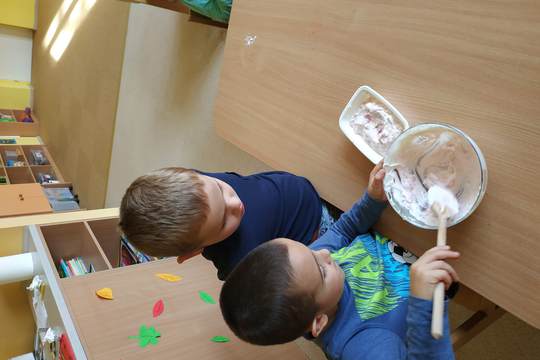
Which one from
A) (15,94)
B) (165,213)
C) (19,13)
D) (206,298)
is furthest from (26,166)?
(165,213)

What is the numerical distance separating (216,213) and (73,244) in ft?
3.00

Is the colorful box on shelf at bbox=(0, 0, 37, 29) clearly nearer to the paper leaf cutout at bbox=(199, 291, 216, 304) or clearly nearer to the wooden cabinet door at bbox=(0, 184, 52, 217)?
the wooden cabinet door at bbox=(0, 184, 52, 217)

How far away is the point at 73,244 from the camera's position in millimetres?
1535

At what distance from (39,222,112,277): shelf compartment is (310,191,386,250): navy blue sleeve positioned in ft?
2.92

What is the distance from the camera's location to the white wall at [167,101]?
198cm

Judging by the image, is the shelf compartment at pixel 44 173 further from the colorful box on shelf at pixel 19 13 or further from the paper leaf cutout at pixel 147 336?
the paper leaf cutout at pixel 147 336

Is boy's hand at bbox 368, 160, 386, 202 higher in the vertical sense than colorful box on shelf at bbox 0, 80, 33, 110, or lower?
higher

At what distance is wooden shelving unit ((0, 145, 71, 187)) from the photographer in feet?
11.9

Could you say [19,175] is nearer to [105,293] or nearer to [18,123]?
[18,123]

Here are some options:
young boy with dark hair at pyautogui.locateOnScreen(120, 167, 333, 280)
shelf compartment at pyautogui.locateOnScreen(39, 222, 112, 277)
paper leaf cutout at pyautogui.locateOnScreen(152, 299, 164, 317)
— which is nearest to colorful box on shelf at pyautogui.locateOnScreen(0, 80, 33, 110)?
shelf compartment at pyautogui.locateOnScreen(39, 222, 112, 277)

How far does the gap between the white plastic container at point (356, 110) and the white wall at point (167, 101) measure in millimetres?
811

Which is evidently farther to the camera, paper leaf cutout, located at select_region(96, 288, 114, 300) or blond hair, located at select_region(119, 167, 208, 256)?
paper leaf cutout, located at select_region(96, 288, 114, 300)

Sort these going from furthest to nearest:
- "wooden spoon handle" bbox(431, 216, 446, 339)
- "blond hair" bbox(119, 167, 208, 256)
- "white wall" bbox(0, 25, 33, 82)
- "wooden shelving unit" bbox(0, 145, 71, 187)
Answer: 1. "white wall" bbox(0, 25, 33, 82)
2. "wooden shelving unit" bbox(0, 145, 71, 187)
3. "blond hair" bbox(119, 167, 208, 256)
4. "wooden spoon handle" bbox(431, 216, 446, 339)

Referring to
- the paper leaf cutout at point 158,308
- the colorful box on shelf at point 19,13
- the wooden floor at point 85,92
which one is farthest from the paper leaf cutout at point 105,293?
the colorful box on shelf at point 19,13
